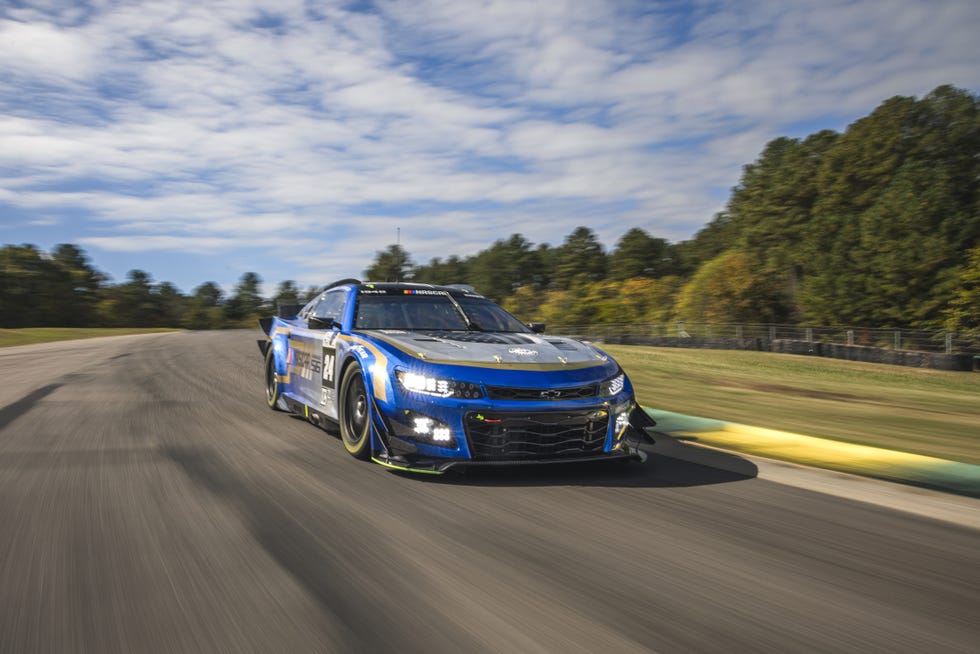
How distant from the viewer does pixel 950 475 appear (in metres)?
5.47

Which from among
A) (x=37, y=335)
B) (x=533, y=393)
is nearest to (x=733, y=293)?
(x=37, y=335)

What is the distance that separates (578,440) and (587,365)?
0.62 m

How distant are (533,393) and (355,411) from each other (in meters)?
1.62

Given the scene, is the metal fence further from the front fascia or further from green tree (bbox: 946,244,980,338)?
the front fascia

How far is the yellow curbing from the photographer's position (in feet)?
17.7

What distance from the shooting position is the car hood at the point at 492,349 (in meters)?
5.29

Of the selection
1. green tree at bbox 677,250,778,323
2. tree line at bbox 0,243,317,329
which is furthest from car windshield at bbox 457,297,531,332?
tree line at bbox 0,243,317,329

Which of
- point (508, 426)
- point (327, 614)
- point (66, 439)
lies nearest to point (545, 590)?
point (327, 614)

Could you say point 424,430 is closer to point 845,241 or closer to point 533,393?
point 533,393

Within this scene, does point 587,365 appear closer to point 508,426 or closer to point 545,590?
point 508,426

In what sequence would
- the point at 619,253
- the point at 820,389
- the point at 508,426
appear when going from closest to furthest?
the point at 508,426
the point at 820,389
the point at 619,253

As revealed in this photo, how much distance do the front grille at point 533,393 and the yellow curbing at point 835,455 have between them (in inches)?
83.0

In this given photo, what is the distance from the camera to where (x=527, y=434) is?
16.4 ft

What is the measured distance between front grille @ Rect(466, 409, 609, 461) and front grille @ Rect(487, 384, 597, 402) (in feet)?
0.38
